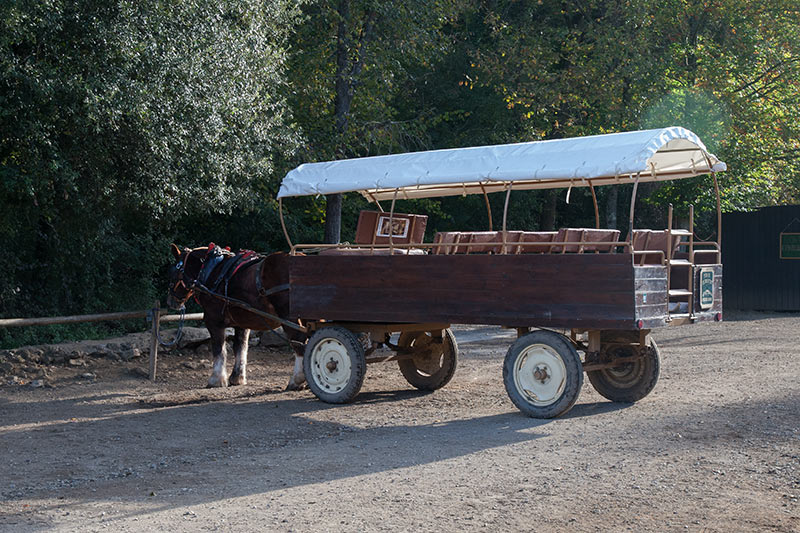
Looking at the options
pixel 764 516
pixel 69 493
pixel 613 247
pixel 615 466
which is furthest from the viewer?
pixel 613 247

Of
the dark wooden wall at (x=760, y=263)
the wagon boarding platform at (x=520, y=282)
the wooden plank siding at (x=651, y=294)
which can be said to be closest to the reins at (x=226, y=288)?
the wagon boarding platform at (x=520, y=282)

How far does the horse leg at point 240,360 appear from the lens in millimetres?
12453

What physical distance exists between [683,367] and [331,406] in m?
5.63

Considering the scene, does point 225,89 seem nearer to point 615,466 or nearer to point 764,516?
point 615,466

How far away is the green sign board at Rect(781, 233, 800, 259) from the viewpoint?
22062 millimetres

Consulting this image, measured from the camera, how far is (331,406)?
34.8 feet

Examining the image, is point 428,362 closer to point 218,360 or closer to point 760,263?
point 218,360

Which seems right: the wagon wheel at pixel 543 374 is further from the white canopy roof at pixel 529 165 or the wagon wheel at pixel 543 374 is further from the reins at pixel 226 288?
the reins at pixel 226 288

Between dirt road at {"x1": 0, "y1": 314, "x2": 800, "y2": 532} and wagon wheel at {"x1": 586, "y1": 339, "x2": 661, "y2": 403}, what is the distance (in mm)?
289

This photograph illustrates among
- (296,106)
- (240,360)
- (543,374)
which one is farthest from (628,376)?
(296,106)

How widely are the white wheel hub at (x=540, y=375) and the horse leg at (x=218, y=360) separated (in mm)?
4589

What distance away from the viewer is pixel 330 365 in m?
10.8

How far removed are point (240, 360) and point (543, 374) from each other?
16.0 ft

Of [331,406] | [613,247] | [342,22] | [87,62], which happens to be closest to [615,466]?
[613,247]
